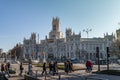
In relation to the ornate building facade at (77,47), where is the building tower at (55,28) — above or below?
above

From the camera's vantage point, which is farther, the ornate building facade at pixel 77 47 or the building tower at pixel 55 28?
the building tower at pixel 55 28

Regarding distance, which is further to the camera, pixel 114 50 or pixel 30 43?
pixel 30 43

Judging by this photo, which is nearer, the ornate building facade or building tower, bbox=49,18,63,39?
the ornate building facade

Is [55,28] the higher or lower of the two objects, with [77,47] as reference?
higher

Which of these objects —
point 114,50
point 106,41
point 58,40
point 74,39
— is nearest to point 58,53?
point 58,40

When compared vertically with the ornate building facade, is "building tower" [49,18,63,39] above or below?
above

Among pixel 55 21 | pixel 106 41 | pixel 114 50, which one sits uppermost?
pixel 55 21

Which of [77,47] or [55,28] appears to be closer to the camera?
[77,47]

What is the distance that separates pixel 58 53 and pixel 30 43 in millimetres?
34214

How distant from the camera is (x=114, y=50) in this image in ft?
142

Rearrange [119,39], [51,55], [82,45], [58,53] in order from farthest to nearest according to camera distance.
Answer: [51,55], [58,53], [82,45], [119,39]

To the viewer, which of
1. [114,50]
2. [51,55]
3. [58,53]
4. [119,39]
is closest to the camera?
[119,39]

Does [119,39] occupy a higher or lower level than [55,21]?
lower

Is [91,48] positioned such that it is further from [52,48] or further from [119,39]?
[119,39]
